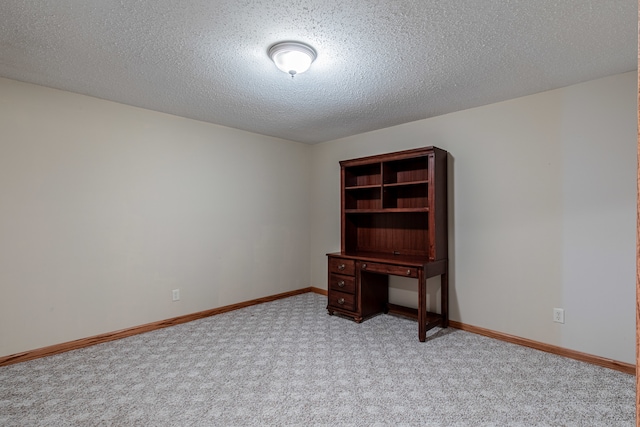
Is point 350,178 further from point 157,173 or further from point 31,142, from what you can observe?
point 31,142

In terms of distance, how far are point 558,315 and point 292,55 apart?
3029mm

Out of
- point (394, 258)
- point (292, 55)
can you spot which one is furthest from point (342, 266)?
point (292, 55)

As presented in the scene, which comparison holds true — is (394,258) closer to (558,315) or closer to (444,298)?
(444,298)

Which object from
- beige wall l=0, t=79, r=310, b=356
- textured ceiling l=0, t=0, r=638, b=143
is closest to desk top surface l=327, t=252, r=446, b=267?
beige wall l=0, t=79, r=310, b=356

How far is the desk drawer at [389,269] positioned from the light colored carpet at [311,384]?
611 millimetres

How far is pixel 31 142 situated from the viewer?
9.02 ft

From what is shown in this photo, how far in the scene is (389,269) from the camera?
3361mm

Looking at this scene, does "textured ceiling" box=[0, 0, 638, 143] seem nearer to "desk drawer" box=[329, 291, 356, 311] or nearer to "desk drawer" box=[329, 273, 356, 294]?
"desk drawer" box=[329, 273, 356, 294]

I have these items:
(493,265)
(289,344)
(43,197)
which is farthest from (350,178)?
(43,197)

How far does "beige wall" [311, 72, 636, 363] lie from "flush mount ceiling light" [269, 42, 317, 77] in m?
2.02

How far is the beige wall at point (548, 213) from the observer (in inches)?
100

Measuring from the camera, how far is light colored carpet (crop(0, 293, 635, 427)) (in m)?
1.92

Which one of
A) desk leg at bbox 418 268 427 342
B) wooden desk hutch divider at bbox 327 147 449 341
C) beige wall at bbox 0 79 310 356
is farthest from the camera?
wooden desk hutch divider at bbox 327 147 449 341

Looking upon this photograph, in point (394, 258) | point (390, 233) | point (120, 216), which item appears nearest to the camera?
point (120, 216)
